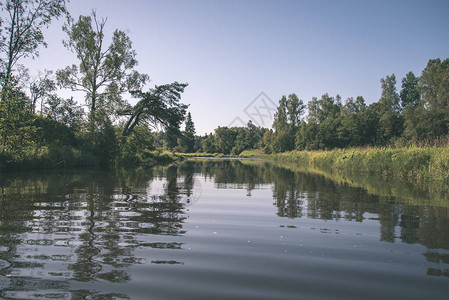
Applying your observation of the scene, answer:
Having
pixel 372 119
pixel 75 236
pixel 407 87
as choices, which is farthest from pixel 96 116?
pixel 407 87

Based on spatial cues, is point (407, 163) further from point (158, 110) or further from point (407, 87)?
point (407, 87)

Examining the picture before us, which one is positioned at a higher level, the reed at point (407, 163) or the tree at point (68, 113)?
the tree at point (68, 113)

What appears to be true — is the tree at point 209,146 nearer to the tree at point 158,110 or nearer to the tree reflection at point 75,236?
the tree at point 158,110

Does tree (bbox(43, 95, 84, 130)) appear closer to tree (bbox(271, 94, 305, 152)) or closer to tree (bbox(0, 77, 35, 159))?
tree (bbox(0, 77, 35, 159))

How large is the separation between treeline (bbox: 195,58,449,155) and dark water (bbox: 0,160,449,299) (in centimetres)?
3408

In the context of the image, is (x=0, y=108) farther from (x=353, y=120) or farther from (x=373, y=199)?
(x=353, y=120)

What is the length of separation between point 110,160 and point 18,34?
12712mm

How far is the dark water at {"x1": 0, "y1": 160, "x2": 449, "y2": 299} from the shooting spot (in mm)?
3350

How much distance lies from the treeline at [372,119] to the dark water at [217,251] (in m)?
34.1

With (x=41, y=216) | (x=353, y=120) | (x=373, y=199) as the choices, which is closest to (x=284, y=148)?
(x=353, y=120)

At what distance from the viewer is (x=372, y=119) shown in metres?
66.2

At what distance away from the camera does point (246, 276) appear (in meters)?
3.73

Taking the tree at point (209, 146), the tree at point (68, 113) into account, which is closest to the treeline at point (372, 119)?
the tree at point (209, 146)

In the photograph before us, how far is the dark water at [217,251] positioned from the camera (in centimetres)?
335
